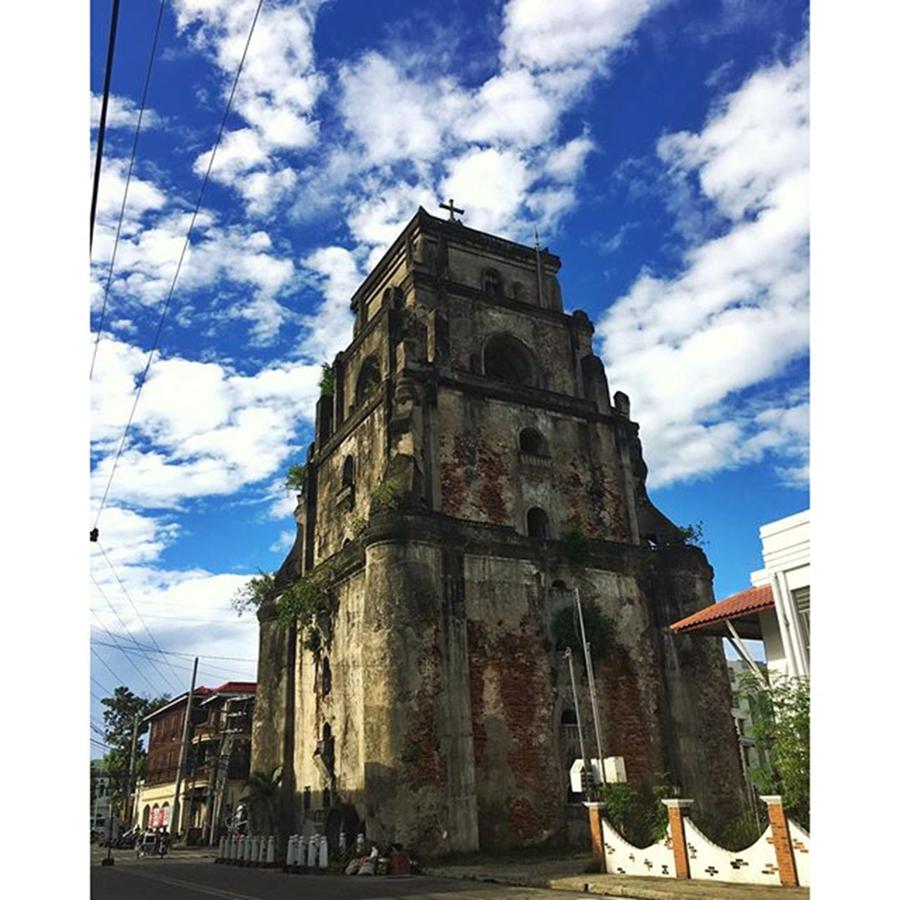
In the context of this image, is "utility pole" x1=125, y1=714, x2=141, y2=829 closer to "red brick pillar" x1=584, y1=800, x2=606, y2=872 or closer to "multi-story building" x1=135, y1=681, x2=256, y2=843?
"multi-story building" x1=135, y1=681, x2=256, y2=843

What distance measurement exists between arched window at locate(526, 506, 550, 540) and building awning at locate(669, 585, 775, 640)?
6.71m

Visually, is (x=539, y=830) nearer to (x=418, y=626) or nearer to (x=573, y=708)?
(x=573, y=708)

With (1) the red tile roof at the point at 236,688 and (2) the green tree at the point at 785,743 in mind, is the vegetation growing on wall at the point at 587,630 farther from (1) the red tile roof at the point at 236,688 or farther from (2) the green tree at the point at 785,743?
(1) the red tile roof at the point at 236,688

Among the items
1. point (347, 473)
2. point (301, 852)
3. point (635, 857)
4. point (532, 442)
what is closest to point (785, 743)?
point (635, 857)

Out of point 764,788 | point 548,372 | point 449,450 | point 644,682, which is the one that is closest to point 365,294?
point 548,372

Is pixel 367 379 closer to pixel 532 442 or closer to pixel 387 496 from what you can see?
pixel 532 442

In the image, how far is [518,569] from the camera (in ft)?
67.0

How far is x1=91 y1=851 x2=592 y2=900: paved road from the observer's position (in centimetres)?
1168

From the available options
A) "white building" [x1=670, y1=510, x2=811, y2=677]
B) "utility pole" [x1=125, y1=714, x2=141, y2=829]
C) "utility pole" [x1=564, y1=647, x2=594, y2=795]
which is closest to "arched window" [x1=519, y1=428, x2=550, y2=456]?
"utility pole" [x1=564, y1=647, x2=594, y2=795]

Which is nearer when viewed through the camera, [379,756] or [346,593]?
[379,756]

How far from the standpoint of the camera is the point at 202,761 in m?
45.6

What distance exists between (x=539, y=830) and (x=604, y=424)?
11537 millimetres

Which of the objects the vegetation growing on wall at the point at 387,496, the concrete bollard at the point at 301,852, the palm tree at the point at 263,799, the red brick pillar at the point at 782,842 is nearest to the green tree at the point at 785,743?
the red brick pillar at the point at 782,842

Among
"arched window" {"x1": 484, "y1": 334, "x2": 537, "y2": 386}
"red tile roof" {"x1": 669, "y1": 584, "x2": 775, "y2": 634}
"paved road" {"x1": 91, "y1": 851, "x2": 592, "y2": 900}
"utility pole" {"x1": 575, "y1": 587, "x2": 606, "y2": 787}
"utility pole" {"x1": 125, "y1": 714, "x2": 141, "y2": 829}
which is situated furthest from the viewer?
"utility pole" {"x1": 125, "y1": 714, "x2": 141, "y2": 829}
